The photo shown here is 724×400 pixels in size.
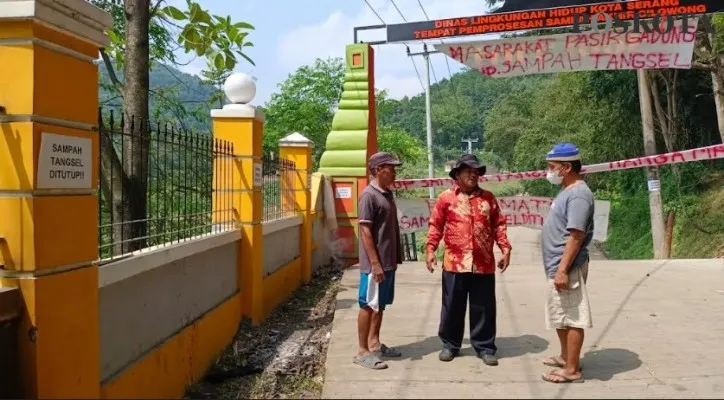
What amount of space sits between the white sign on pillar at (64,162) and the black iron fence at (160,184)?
96cm

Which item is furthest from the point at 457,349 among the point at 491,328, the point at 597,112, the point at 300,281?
→ the point at 597,112

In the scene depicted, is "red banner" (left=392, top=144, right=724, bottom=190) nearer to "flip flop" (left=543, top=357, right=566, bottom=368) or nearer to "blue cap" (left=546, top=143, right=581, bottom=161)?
"flip flop" (left=543, top=357, right=566, bottom=368)

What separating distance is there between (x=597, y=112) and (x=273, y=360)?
20404 millimetres

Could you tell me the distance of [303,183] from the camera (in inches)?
396

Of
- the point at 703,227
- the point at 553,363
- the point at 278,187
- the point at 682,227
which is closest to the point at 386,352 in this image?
the point at 553,363

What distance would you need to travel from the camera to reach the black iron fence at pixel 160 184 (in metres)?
4.69

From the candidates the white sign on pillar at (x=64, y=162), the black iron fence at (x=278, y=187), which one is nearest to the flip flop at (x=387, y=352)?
the white sign on pillar at (x=64, y=162)

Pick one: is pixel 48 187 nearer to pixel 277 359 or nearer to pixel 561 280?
pixel 561 280

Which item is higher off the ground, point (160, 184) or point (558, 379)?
point (160, 184)

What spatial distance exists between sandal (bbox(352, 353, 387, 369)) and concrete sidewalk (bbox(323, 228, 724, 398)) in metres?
0.05

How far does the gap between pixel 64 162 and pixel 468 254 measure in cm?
296

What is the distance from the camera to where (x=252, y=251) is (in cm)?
689

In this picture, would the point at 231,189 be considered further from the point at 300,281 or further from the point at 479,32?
the point at 479,32

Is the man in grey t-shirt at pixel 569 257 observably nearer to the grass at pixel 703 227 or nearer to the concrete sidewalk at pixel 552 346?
the concrete sidewalk at pixel 552 346
